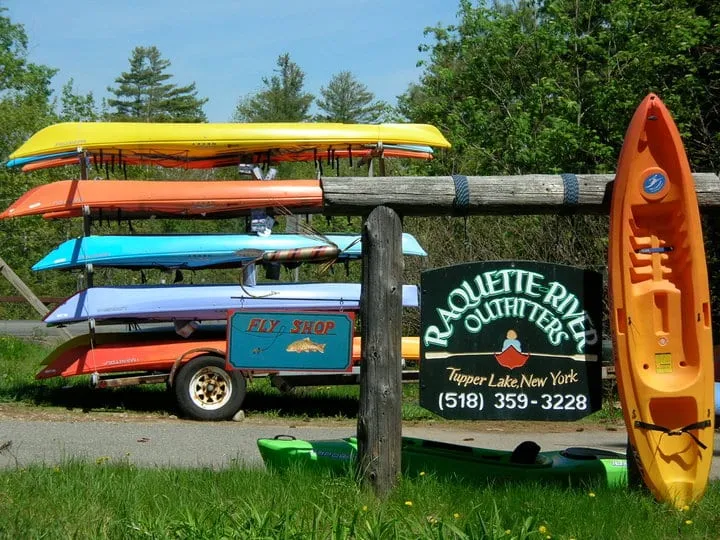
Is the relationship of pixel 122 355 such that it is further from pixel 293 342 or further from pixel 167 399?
pixel 293 342

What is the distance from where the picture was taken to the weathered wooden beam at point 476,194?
6203 mm

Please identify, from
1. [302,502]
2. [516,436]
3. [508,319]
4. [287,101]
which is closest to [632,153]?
[508,319]

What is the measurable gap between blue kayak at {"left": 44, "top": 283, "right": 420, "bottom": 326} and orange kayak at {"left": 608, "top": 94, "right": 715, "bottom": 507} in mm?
4854

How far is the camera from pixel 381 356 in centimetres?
616

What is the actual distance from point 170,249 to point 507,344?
5912 mm

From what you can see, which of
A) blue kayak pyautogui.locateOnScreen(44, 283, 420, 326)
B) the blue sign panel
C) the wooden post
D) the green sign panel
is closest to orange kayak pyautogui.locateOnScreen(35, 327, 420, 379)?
blue kayak pyautogui.locateOnScreen(44, 283, 420, 326)

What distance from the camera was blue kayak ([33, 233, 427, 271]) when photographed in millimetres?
11125

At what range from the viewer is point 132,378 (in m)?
11.0

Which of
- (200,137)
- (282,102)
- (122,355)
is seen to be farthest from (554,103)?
(282,102)

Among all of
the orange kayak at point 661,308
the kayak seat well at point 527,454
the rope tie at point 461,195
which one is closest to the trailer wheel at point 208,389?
the kayak seat well at point 527,454

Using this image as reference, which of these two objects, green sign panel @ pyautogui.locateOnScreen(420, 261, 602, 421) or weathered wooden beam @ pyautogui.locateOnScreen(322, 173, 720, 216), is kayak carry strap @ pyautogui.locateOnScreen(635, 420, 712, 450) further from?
weathered wooden beam @ pyautogui.locateOnScreen(322, 173, 720, 216)

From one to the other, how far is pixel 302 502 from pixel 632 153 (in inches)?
110

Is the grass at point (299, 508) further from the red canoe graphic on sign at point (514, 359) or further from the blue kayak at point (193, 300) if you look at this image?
the blue kayak at point (193, 300)

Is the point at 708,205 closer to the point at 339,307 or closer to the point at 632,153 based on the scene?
the point at 632,153
